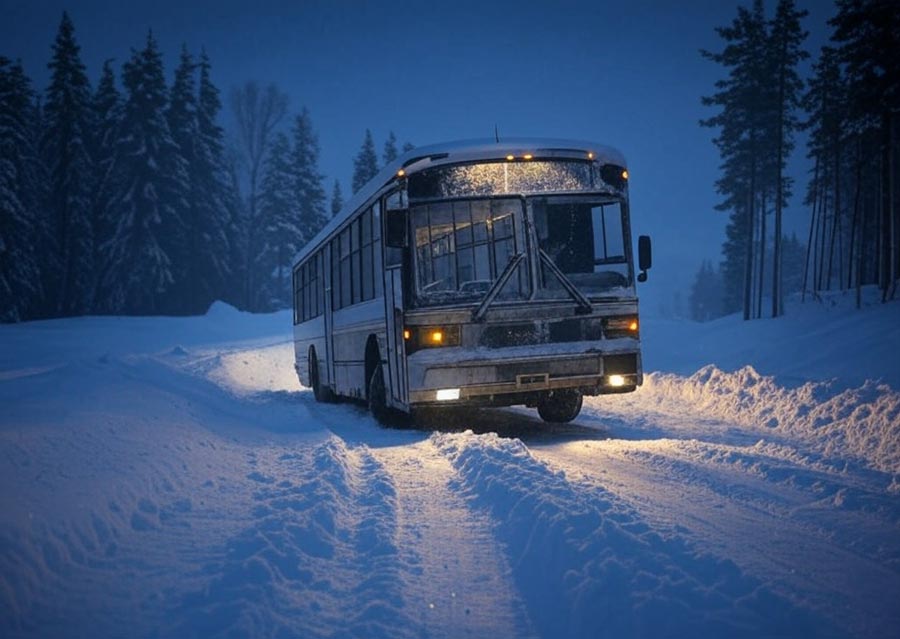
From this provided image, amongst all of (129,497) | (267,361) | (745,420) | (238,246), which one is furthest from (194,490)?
(238,246)

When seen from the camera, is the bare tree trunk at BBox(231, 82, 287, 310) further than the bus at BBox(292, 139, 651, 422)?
Yes

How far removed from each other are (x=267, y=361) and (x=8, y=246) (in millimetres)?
21468

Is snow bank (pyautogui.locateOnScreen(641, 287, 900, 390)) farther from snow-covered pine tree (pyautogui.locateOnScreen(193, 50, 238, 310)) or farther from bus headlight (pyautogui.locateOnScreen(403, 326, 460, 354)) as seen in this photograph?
snow-covered pine tree (pyautogui.locateOnScreen(193, 50, 238, 310))

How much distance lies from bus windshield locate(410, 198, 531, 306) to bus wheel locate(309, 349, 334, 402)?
6.89 meters

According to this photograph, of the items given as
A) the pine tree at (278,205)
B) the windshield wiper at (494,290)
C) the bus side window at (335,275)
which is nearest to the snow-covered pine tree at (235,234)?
the pine tree at (278,205)

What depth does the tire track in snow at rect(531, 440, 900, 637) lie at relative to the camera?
129 inches

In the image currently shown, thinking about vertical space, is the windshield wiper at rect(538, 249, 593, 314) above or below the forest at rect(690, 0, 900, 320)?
below

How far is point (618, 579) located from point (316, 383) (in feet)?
41.9

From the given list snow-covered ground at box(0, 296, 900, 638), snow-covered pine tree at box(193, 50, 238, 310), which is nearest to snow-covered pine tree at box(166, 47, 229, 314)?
snow-covered pine tree at box(193, 50, 238, 310)

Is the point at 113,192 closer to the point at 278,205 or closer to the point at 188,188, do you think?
the point at 188,188

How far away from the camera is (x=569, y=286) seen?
8.12 metres

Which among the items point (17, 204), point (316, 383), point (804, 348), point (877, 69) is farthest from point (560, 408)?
point (17, 204)

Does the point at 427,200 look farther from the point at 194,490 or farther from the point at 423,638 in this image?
the point at 423,638

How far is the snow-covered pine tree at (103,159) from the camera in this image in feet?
139
